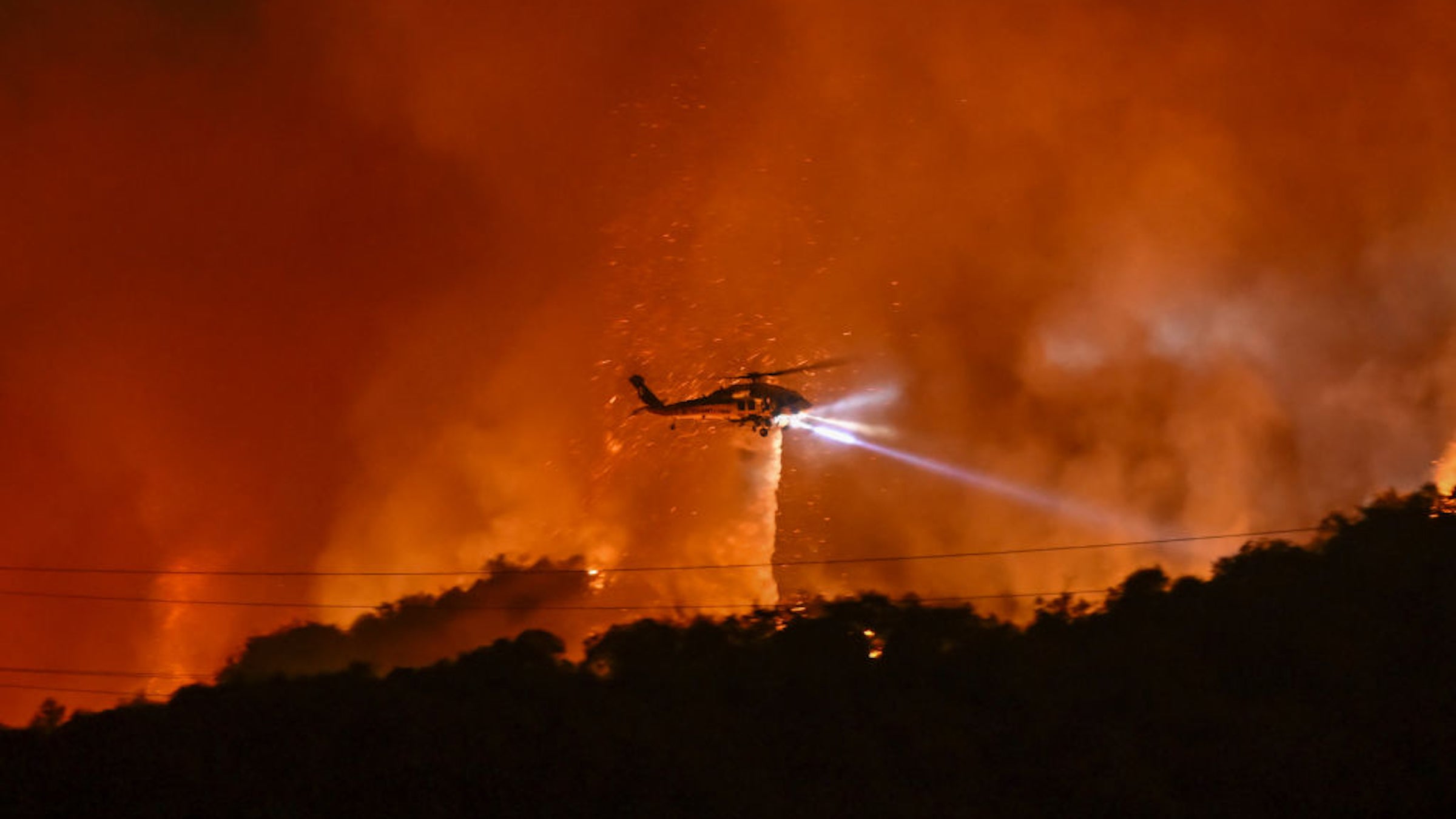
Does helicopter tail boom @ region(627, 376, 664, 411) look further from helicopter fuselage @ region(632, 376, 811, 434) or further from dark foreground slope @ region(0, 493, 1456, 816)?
dark foreground slope @ region(0, 493, 1456, 816)

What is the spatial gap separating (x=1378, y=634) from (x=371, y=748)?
810 inches

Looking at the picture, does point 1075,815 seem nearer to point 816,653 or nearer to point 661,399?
point 816,653

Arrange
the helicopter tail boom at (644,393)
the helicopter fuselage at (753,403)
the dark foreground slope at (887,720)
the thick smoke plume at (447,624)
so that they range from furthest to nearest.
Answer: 1. the thick smoke plume at (447,624)
2. the helicopter tail boom at (644,393)
3. the helicopter fuselage at (753,403)
4. the dark foreground slope at (887,720)

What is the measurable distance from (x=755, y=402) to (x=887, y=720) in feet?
26.9

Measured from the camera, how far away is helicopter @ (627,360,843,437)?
30.4 meters

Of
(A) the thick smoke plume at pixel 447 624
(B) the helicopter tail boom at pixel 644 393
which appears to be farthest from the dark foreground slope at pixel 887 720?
(A) the thick smoke plume at pixel 447 624

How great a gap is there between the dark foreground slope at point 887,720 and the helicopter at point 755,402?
4823 mm

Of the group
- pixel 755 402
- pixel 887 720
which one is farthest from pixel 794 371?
pixel 887 720

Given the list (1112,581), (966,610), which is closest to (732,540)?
(966,610)

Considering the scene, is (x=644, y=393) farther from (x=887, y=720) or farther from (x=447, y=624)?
(x=887, y=720)

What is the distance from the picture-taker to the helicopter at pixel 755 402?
30.4 metres

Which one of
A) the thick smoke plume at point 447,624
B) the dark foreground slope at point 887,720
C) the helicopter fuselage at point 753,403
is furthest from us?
the thick smoke plume at point 447,624

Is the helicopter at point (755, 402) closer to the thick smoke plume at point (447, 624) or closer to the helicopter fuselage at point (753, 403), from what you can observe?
the helicopter fuselage at point (753, 403)

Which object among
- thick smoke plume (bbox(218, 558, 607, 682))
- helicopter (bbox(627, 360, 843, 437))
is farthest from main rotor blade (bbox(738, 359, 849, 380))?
thick smoke plume (bbox(218, 558, 607, 682))
